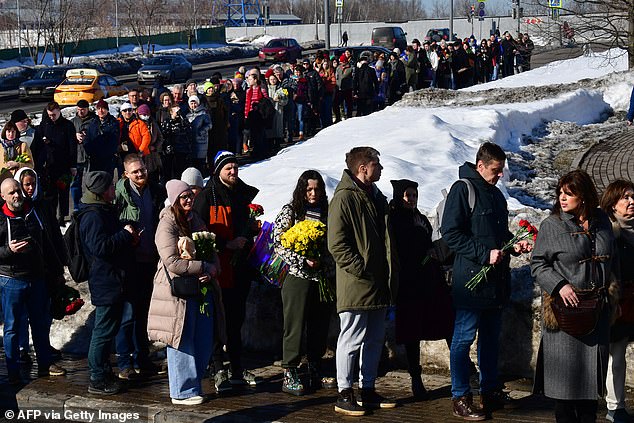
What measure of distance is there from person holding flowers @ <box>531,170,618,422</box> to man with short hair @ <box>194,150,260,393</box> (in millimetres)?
2702

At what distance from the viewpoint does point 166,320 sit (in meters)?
8.23

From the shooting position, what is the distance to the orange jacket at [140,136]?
48.8 feet

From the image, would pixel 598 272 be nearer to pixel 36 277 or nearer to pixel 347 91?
pixel 36 277

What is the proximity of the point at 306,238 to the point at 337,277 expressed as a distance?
452 millimetres

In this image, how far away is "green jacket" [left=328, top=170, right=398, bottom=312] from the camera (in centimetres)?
782

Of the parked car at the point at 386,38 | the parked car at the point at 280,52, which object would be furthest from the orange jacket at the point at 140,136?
the parked car at the point at 386,38

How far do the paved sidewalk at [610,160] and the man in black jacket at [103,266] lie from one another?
1024 centimetres

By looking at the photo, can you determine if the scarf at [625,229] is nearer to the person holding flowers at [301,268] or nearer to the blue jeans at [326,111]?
the person holding flowers at [301,268]

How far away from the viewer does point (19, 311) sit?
9.04m

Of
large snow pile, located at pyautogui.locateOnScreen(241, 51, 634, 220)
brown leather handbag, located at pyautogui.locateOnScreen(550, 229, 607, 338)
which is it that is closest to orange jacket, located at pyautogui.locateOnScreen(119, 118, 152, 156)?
large snow pile, located at pyautogui.locateOnScreen(241, 51, 634, 220)

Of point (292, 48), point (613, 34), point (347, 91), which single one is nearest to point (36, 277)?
point (347, 91)

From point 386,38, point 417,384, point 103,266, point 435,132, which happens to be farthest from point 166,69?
point 417,384

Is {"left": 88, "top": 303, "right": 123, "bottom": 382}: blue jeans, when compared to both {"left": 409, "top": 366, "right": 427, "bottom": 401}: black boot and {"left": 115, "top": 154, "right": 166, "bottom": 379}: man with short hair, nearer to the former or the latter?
{"left": 115, "top": 154, "right": 166, "bottom": 379}: man with short hair

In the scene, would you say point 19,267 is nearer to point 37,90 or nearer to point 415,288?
point 415,288
